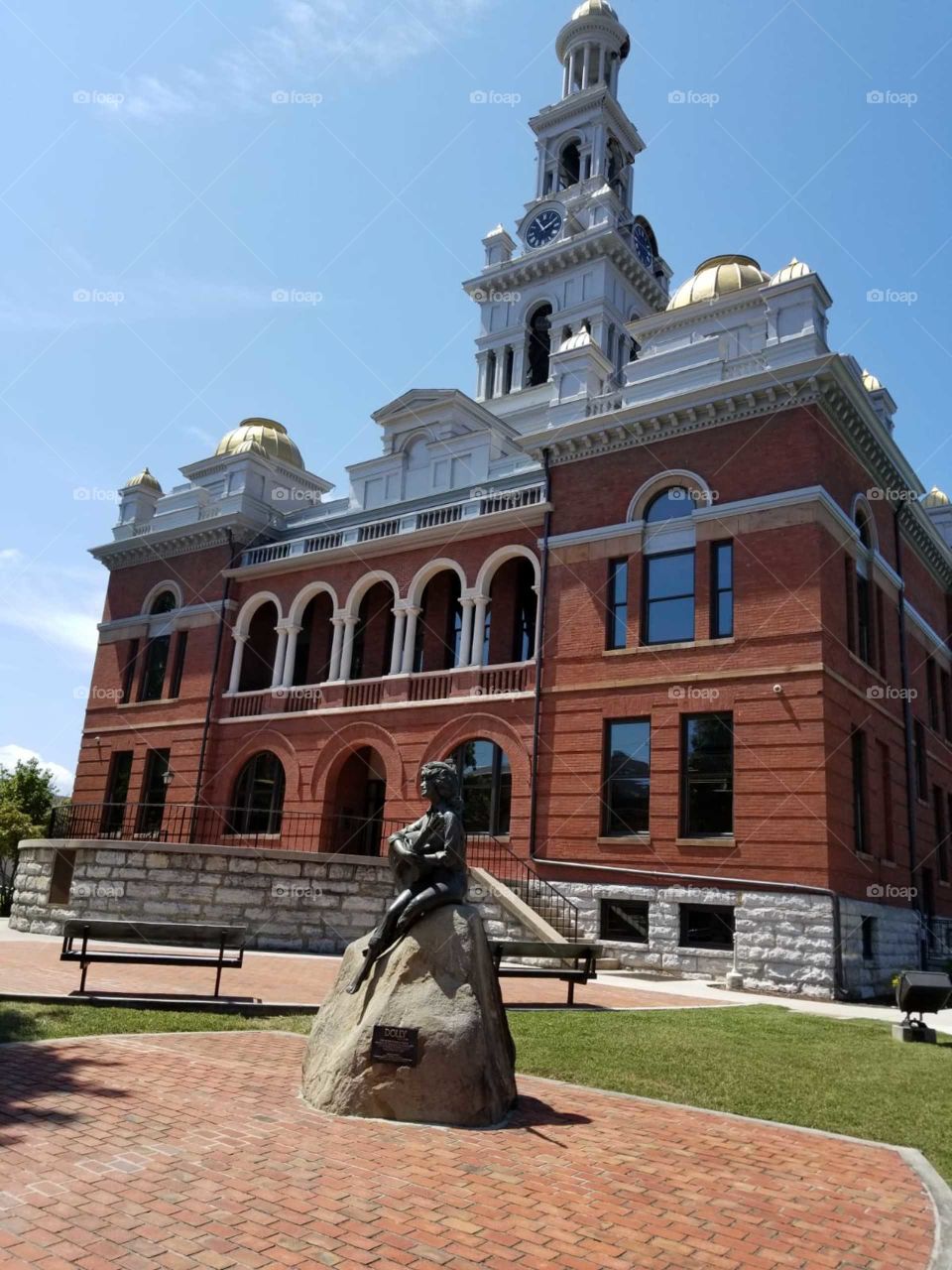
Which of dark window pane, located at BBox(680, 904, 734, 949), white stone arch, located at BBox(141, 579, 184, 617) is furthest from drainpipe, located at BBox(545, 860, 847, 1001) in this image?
white stone arch, located at BBox(141, 579, 184, 617)

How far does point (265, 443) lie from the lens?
33.2 m

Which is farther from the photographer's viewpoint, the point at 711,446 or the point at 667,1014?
the point at 711,446

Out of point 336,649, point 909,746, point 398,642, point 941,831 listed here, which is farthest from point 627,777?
point 941,831

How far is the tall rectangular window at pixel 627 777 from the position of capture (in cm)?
2008

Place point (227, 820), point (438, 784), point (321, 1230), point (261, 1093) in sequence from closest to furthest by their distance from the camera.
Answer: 1. point (321, 1230)
2. point (261, 1093)
3. point (438, 784)
4. point (227, 820)

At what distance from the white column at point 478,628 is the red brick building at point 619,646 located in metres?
0.09

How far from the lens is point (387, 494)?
2923 centimetres

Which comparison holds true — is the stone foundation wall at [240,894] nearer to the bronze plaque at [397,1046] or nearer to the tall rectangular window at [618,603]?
the tall rectangular window at [618,603]

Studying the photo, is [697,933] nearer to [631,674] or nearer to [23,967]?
[631,674]

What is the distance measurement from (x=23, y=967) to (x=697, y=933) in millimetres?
12007

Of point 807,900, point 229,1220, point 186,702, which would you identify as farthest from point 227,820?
point 229,1220

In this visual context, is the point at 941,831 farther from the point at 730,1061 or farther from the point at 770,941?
the point at 730,1061

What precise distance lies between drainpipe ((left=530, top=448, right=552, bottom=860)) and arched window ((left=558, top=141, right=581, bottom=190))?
26360mm

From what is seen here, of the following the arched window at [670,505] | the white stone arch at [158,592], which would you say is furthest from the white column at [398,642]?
the white stone arch at [158,592]
